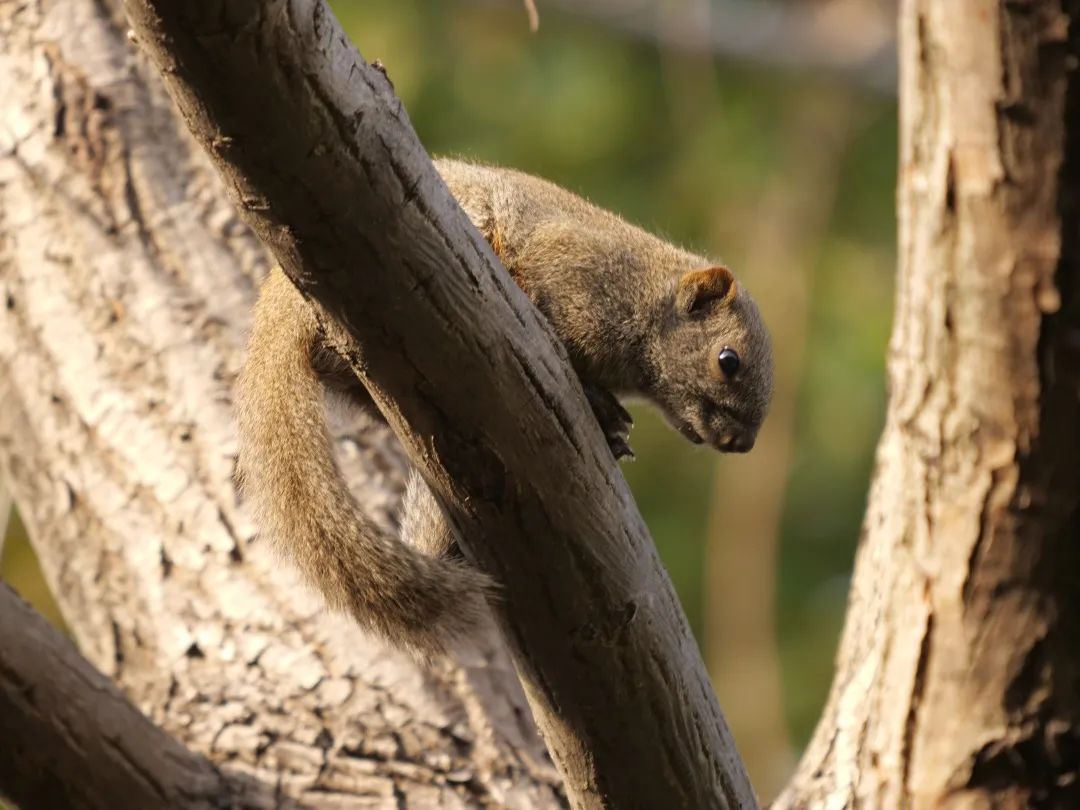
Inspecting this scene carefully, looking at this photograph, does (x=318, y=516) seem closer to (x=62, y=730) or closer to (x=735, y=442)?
(x=62, y=730)

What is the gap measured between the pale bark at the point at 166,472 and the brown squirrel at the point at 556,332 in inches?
17.0

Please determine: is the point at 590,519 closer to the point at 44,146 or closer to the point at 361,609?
the point at 361,609

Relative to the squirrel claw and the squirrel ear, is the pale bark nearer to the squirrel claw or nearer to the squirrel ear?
the squirrel claw

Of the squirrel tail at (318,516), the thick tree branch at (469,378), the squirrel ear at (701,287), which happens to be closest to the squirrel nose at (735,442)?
the squirrel ear at (701,287)

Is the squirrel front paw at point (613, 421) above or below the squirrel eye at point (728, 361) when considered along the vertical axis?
below

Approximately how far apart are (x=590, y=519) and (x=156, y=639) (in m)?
1.68

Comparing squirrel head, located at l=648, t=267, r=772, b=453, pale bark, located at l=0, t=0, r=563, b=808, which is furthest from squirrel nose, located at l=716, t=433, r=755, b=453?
pale bark, located at l=0, t=0, r=563, b=808

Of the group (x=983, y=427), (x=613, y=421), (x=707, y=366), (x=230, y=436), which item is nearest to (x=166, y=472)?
(x=230, y=436)

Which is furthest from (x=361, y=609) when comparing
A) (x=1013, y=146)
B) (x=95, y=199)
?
(x=95, y=199)

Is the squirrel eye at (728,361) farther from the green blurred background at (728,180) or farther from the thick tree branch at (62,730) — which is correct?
the green blurred background at (728,180)

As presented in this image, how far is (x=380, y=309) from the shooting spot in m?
2.15

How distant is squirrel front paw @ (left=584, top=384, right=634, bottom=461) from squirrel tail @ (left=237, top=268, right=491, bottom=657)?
42 cm

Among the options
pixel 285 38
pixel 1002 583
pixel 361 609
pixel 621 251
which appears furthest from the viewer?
pixel 621 251

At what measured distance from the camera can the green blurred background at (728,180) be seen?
788cm
